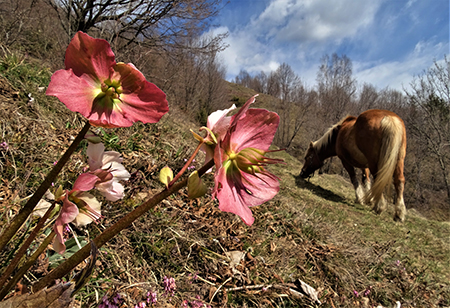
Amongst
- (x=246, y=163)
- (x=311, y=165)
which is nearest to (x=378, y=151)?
(x=311, y=165)

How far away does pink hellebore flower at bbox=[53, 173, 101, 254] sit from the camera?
0.53 m

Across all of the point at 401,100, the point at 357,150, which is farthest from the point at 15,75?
the point at 401,100

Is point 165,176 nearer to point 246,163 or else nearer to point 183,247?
point 246,163

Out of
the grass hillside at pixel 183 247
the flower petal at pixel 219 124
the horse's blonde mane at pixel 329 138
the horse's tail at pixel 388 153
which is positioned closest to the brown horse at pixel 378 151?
the horse's tail at pixel 388 153

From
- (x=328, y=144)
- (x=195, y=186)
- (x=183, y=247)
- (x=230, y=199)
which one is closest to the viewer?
(x=195, y=186)

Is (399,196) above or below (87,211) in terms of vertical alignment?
above

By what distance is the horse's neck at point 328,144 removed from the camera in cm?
859

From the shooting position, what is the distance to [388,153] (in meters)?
5.25

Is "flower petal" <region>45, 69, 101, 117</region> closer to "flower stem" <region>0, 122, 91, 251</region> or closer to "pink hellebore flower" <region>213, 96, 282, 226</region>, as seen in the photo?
"flower stem" <region>0, 122, 91, 251</region>

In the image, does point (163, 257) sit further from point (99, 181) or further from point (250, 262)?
point (99, 181)

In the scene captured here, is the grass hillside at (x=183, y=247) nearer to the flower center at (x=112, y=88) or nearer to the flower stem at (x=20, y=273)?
the flower stem at (x=20, y=273)

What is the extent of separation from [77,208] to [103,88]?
27 cm

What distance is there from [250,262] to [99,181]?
1.66 meters

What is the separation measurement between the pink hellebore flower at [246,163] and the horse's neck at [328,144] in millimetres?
8696
